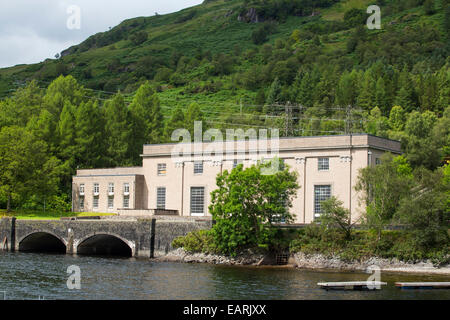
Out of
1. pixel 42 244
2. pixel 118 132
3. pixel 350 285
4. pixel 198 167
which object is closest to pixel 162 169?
pixel 198 167

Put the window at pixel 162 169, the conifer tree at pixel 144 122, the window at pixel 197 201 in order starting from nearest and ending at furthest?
1. the window at pixel 197 201
2. the window at pixel 162 169
3. the conifer tree at pixel 144 122

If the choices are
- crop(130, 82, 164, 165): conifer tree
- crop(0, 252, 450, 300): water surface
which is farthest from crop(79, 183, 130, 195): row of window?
crop(0, 252, 450, 300): water surface

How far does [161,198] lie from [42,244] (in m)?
15.3

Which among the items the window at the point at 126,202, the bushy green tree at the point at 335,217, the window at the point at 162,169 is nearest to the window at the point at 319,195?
the bushy green tree at the point at 335,217

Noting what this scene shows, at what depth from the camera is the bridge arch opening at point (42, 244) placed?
75375mm

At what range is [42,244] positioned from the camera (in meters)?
78.8

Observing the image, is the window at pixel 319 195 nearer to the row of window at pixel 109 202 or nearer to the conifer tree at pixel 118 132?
the row of window at pixel 109 202

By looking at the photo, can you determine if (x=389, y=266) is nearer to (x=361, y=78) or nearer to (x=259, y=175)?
(x=259, y=175)

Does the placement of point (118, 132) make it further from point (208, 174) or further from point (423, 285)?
point (423, 285)

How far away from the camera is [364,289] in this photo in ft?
146

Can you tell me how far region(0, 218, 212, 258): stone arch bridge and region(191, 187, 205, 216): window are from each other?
7.81 meters

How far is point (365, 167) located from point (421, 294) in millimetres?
23882

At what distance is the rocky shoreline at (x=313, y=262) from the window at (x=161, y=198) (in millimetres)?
18209

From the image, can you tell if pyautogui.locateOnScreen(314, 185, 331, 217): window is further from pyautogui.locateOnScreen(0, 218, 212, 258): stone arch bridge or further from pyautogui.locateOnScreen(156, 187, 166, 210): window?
pyautogui.locateOnScreen(156, 187, 166, 210): window
